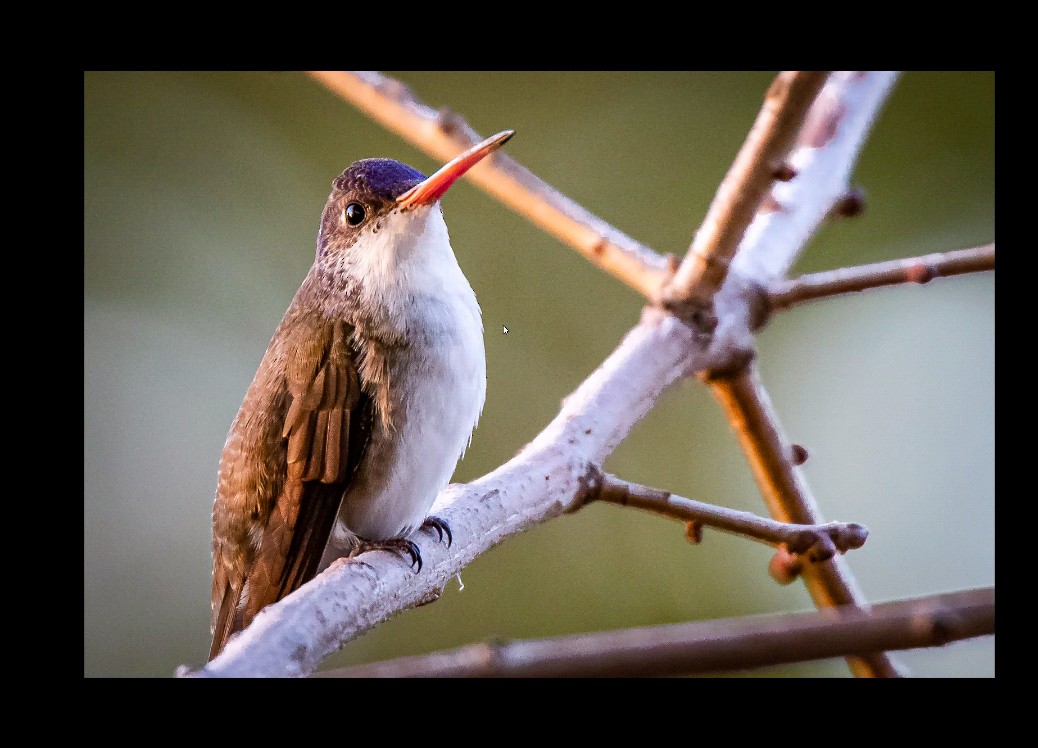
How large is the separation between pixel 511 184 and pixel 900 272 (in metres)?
1.39

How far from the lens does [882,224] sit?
203 inches

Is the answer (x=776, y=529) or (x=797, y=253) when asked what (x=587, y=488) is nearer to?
(x=776, y=529)

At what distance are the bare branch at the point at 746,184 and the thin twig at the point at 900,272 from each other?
0.30 meters

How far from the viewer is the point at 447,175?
299 centimetres

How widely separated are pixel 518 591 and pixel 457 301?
2.29 m

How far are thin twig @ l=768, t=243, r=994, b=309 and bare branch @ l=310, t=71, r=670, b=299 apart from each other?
19.6 inches

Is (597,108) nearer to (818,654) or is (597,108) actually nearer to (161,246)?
(161,246)

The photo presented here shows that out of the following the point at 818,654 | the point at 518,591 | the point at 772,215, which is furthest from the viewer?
the point at 518,591

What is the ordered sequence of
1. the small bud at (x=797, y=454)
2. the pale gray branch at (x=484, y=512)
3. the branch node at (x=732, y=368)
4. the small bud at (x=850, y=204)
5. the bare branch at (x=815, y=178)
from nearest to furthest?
the pale gray branch at (x=484, y=512)
the small bud at (x=797, y=454)
the branch node at (x=732, y=368)
the bare branch at (x=815, y=178)
the small bud at (x=850, y=204)

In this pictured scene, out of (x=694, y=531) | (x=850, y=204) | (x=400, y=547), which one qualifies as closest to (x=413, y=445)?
(x=400, y=547)

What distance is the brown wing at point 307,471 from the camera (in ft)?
9.15

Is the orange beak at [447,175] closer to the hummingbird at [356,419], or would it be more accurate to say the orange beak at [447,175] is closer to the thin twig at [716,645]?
the hummingbird at [356,419]

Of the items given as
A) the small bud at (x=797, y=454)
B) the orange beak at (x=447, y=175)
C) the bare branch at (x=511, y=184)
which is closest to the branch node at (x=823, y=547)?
the small bud at (x=797, y=454)

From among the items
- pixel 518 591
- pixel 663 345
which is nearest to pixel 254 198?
pixel 518 591
